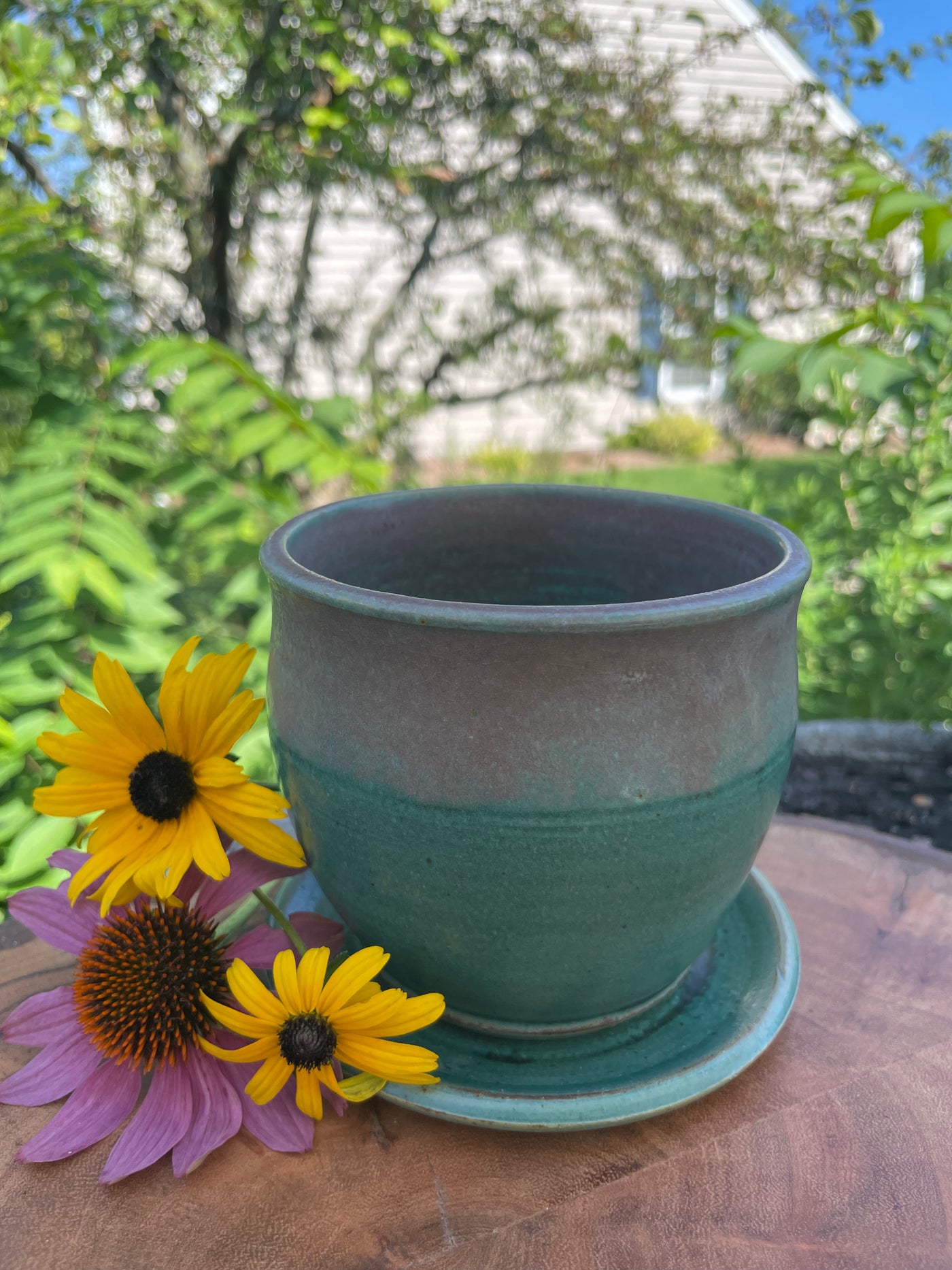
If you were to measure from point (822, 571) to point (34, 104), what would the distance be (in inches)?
73.0

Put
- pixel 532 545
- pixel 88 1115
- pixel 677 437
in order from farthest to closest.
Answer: pixel 677 437 < pixel 532 545 < pixel 88 1115

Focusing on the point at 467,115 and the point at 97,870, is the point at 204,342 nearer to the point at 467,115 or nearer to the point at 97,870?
the point at 97,870

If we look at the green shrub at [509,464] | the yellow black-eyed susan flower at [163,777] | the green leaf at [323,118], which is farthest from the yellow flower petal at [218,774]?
the green shrub at [509,464]

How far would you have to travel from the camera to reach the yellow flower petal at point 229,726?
2.20 ft

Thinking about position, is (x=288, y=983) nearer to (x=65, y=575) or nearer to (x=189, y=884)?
(x=189, y=884)

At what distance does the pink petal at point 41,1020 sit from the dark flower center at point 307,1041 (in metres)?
0.22

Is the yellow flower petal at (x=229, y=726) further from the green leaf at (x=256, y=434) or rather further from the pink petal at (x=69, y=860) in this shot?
the green leaf at (x=256, y=434)

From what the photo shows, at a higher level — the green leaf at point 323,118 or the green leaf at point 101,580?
the green leaf at point 323,118

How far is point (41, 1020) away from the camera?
71cm

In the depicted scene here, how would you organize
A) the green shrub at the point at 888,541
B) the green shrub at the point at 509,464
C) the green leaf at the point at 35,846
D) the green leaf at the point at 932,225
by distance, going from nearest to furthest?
the green leaf at the point at 932,225 → the green leaf at the point at 35,846 → the green shrub at the point at 888,541 → the green shrub at the point at 509,464

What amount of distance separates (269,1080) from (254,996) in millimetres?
56

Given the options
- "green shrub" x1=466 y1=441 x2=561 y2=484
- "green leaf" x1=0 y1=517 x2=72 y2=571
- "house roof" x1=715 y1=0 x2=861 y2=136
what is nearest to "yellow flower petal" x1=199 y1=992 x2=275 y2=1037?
"green leaf" x1=0 y1=517 x2=72 y2=571

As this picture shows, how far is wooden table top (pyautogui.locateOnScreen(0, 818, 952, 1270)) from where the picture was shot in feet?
1.83

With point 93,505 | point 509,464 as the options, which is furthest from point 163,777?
point 509,464
